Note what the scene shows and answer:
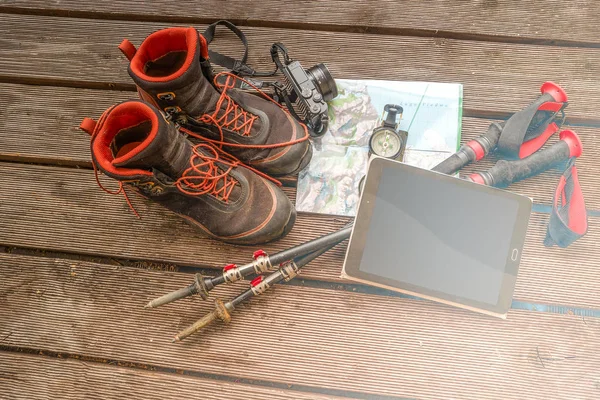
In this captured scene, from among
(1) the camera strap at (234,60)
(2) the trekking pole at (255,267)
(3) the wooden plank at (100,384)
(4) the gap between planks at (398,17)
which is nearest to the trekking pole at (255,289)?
(2) the trekking pole at (255,267)

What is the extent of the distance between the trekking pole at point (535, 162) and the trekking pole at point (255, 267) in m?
0.34

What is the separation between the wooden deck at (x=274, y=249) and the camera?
919 mm

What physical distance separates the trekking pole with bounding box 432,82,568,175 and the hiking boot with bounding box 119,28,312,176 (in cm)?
35

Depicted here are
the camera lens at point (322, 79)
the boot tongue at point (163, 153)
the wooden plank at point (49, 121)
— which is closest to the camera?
the boot tongue at point (163, 153)

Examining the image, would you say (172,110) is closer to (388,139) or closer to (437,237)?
(388,139)

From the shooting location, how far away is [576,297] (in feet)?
3.05

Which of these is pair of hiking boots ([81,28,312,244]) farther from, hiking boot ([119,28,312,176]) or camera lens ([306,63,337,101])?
camera lens ([306,63,337,101])

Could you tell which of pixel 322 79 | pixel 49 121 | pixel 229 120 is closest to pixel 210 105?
pixel 229 120

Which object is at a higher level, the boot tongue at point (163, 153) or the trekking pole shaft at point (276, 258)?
the boot tongue at point (163, 153)

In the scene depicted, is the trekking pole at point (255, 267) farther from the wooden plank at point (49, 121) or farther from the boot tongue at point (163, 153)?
the wooden plank at point (49, 121)

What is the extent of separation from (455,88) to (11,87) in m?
1.24

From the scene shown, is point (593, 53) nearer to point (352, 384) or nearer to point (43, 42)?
point (352, 384)

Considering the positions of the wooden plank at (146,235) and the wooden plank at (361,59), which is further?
the wooden plank at (361,59)

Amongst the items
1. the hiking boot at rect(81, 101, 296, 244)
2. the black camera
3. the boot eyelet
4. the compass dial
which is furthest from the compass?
the boot eyelet
